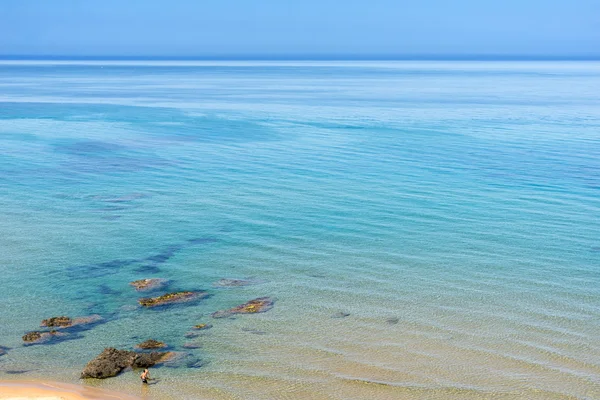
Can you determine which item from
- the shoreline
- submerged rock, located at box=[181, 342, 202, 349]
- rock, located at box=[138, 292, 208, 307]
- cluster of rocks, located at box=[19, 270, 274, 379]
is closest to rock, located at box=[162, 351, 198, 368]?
cluster of rocks, located at box=[19, 270, 274, 379]

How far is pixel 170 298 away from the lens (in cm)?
2480

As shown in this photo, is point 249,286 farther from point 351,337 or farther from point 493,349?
point 493,349

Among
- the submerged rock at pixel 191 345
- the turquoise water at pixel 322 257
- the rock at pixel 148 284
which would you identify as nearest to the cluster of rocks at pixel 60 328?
the turquoise water at pixel 322 257

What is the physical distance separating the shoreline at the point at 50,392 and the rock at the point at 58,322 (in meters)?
3.83

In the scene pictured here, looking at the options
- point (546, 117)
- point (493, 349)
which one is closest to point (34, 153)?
point (493, 349)

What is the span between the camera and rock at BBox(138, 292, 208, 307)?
24.3 m

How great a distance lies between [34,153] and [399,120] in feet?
119

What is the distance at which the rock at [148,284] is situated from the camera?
25.8 m

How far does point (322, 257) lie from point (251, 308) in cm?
588

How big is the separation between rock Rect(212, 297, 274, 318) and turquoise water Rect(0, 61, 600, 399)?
1.34ft

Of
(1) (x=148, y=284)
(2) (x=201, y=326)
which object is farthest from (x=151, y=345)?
(1) (x=148, y=284)

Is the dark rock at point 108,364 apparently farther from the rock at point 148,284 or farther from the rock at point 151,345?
the rock at point 148,284

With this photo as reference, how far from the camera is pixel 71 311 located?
77.9ft

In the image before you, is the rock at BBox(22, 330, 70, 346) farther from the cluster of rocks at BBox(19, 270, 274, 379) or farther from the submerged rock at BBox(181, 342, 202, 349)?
the submerged rock at BBox(181, 342, 202, 349)
